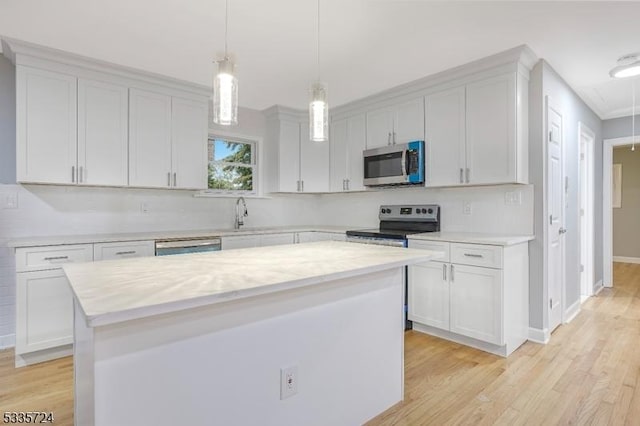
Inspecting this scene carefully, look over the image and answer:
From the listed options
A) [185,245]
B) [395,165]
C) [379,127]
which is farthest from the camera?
[379,127]

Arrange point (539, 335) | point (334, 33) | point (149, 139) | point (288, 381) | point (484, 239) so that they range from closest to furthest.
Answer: point (288, 381), point (334, 33), point (484, 239), point (539, 335), point (149, 139)

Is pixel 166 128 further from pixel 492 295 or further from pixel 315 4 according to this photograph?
pixel 492 295

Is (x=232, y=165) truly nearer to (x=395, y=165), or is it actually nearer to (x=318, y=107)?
(x=395, y=165)

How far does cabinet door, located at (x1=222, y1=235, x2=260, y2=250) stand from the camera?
3.43m

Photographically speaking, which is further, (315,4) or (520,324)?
(520,324)

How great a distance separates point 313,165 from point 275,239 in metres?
1.20

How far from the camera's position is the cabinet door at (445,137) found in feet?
10.2

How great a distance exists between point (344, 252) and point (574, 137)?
3167 mm

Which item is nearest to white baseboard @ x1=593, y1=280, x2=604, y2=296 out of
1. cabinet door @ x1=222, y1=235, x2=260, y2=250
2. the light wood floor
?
the light wood floor

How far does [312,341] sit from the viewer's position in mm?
1559

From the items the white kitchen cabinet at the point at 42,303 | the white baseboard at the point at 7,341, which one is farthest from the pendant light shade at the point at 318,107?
the white baseboard at the point at 7,341

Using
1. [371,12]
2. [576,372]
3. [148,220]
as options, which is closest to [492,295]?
[576,372]

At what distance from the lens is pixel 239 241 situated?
11.6ft

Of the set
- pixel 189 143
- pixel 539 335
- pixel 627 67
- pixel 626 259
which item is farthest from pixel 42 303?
pixel 626 259
